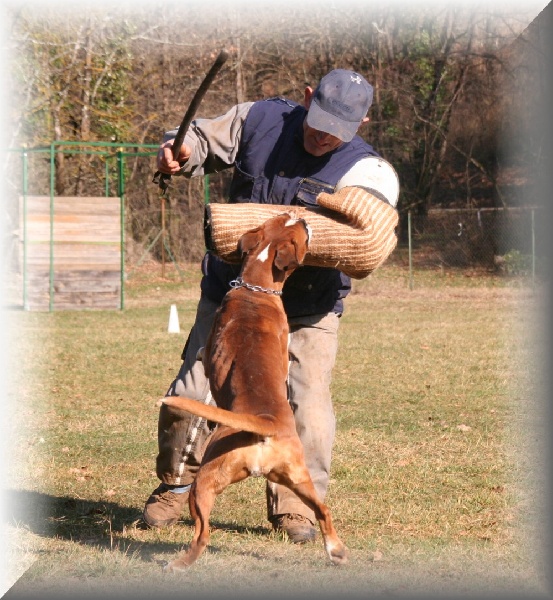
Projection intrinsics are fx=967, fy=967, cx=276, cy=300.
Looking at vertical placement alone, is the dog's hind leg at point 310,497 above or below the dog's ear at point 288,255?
below

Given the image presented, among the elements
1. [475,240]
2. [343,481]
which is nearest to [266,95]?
[475,240]

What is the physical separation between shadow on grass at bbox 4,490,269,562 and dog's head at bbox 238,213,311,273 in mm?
1532

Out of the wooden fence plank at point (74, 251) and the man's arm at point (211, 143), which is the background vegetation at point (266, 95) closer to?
the wooden fence plank at point (74, 251)

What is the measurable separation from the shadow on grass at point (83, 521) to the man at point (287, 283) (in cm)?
23

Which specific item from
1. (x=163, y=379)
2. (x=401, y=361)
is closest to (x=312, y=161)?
(x=163, y=379)

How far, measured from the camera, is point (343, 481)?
659 cm

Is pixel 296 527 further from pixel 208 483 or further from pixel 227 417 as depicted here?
pixel 227 417

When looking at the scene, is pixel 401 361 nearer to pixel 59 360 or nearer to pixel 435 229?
pixel 59 360

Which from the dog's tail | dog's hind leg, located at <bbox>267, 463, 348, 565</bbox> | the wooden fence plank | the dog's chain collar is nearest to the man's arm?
the dog's chain collar

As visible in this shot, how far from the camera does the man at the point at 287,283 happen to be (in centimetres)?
529

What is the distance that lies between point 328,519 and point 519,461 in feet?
10.2

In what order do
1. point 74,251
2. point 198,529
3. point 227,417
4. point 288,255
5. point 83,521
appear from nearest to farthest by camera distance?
1. point 227,417
2. point 198,529
3. point 288,255
4. point 83,521
5. point 74,251

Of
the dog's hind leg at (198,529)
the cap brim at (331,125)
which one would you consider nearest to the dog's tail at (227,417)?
the dog's hind leg at (198,529)

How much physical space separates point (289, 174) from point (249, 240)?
0.60 meters
